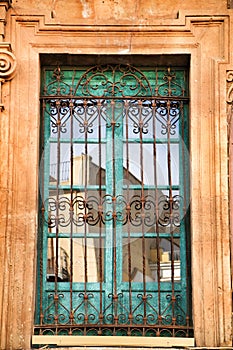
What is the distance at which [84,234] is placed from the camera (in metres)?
6.80

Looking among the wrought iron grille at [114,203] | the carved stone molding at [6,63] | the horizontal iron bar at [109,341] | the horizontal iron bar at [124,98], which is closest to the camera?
the horizontal iron bar at [109,341]

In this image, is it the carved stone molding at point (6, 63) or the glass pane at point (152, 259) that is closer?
the glass pane at point (152, 259)

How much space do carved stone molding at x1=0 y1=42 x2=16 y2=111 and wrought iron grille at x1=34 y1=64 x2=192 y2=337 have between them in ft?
1.12

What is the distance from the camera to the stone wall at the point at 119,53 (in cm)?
651

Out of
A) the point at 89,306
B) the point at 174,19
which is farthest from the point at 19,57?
the point at 89,306

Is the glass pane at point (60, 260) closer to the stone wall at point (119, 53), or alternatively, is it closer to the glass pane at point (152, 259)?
Answer: the stone wall at point (119, 53)

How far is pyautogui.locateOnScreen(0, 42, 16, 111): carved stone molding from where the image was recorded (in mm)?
6879

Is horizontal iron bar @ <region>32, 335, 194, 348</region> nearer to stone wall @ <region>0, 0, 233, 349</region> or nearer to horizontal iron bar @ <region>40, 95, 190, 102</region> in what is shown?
stone wall @ <region>0, 0, 233, 349</region>

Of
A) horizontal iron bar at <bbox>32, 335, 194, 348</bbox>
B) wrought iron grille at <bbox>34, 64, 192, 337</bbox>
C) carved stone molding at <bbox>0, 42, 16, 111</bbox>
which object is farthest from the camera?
carved stone molding at <bbox>0, 42, 16, 111</bbox>

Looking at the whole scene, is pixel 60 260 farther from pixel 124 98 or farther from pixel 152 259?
pixel 124 98

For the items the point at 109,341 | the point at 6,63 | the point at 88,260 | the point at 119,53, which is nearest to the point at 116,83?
the point at 119,53

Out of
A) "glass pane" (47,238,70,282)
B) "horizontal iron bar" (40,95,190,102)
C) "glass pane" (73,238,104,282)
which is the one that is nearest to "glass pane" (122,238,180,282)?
"glass pane" (73,238,104,282)

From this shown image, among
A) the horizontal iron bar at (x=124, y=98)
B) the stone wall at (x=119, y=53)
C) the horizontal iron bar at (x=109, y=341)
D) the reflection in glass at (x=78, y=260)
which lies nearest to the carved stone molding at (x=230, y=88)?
the stone wall at (x=119, y=53)

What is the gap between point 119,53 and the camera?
6.99 metres
